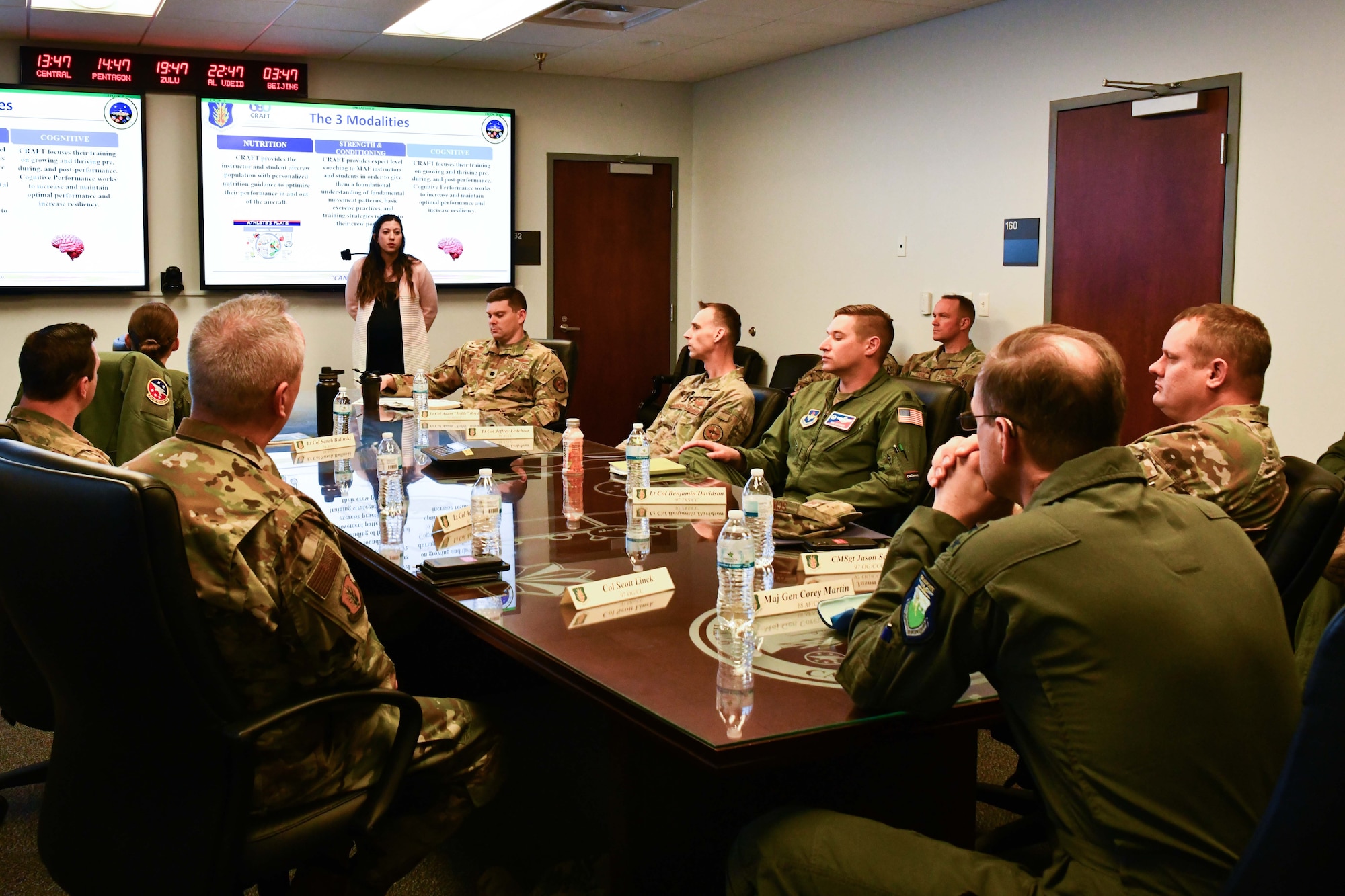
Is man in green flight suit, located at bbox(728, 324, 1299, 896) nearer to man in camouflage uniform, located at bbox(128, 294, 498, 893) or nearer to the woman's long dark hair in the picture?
man in camouflage uniform, located at bbox(128, 294, 498, 893)

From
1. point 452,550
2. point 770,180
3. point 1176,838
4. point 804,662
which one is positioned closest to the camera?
point 1176,838

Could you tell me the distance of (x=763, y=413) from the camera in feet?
13.6

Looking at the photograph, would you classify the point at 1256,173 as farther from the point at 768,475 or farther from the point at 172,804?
the point at 172,804

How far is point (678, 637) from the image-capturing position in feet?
6.14

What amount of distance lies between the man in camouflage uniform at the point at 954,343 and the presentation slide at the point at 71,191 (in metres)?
4.78

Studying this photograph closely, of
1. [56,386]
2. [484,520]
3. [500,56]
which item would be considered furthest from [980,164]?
[56,386]

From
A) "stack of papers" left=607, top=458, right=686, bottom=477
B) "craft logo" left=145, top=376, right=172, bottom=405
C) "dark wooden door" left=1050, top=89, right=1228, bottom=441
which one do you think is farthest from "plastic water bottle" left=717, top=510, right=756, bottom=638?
"dark wooden door" left=1050, top=89, right=1228, bottom=441

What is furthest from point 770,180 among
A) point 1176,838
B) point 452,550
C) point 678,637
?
point 1176,838

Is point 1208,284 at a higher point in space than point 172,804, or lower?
higher

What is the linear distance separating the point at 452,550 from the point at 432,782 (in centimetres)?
61

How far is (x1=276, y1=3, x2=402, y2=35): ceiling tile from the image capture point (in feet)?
19.9

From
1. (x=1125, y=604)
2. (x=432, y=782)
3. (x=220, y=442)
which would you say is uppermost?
(x=220, y=442)

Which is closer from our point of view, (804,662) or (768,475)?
(804,662)

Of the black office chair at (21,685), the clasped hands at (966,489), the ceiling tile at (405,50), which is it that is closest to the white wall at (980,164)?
the ceiling tile at (405,50)
